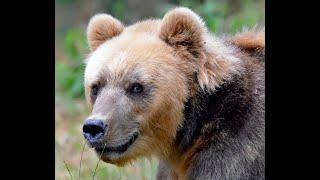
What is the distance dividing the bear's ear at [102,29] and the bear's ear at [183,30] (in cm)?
56

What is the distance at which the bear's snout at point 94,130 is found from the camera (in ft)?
17.6

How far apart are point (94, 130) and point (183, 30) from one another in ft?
4.07

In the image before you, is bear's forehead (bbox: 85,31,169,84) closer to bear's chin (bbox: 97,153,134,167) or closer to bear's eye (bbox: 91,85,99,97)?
bear's eye (bbox: 91,85,99,97)

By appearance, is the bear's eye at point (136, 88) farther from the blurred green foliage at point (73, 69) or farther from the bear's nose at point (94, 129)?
the blurred green foliage at point (73, 69)

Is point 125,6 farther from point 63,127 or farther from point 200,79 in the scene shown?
point 200,79

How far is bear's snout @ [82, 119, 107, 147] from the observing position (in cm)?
538

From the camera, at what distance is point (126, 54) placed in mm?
5781

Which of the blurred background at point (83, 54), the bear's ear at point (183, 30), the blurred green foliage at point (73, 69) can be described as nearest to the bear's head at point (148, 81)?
the bear's ear at point (183, 30)

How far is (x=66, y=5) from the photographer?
58.5 ft

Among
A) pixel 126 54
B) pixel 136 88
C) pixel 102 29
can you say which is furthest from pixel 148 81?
pixel 102 29
